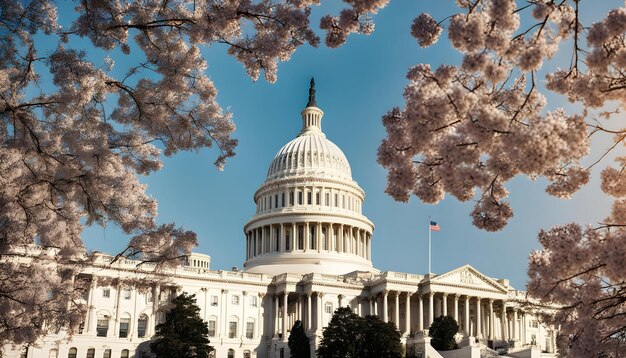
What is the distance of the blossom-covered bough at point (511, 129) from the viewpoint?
Answer: 1206 centimetres

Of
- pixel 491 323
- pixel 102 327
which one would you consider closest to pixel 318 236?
pixel 491 323

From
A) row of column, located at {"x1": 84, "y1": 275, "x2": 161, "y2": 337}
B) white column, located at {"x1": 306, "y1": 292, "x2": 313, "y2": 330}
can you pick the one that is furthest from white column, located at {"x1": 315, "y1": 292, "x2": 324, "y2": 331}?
row of column, located at {"x1": 84, "y1": 275, "x2": 161, "y2": 337}

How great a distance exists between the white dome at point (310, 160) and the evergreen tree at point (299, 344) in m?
47.5

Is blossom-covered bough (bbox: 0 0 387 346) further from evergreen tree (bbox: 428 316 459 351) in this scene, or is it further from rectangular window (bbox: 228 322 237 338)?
rectangular window (bbox: 228 322 237 338)

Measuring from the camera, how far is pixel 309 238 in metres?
134

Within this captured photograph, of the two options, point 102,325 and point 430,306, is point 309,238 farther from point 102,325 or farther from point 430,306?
point 102,325

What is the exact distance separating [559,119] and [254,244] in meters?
131

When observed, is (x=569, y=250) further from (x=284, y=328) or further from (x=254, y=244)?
(x=254, y=244)

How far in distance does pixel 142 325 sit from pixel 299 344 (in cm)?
2452

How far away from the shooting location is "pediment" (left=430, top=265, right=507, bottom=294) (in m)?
116

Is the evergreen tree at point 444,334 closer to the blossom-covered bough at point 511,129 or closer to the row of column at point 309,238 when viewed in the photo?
the row of column at point 309,238

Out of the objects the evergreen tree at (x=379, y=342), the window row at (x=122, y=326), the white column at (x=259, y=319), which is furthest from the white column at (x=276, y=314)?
the evergreen tree at (x=379, y=342)

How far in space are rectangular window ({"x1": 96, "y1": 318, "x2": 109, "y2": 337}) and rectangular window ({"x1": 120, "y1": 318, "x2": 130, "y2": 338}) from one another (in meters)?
2.07

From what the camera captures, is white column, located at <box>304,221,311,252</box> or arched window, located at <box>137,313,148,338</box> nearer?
arched window, located at <box>137,313,148,338</box>
